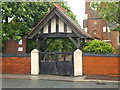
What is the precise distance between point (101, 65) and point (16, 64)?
7619mm

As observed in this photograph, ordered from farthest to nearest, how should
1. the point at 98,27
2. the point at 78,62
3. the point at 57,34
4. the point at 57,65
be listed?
the point at 98,27 → the point at 57,34 → the point at 57,65 → the point at 78,62

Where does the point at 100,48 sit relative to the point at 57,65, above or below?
above

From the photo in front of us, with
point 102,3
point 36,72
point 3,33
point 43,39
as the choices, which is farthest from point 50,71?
point 102,3

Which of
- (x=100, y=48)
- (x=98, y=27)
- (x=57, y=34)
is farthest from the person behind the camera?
(x=98, y=27)

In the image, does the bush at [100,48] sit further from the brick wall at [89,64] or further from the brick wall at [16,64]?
the brick wall at [16,64]

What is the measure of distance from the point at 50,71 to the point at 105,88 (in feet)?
20.8

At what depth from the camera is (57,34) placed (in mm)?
15531

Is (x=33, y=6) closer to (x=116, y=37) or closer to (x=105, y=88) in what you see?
(x=105, y=88)

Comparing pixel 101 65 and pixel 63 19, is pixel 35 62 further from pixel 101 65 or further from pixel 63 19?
pixel 101 65

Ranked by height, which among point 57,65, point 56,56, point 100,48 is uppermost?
point 100,48

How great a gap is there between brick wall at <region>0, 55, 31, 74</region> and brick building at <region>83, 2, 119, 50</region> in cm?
2327

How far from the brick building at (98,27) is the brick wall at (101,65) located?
21837 millimetres

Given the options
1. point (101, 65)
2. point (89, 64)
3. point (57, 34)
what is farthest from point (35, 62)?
point (101, 65)

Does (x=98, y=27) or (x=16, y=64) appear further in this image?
(x=98, y=27)
